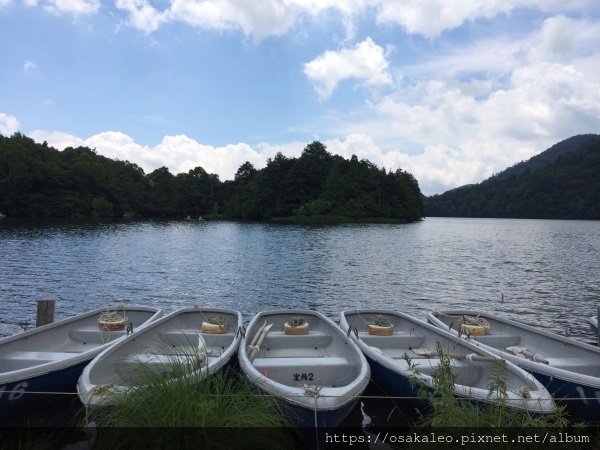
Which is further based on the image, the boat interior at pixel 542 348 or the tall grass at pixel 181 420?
the boat interior at pixel 542 348

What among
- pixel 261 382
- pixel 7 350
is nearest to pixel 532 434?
pixel 261 382

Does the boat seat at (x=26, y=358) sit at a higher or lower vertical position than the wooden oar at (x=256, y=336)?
lower

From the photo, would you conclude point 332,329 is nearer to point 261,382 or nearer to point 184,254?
point 261,382

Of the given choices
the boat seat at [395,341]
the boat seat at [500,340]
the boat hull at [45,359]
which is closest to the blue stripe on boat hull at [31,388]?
the boat hull at [45,359]

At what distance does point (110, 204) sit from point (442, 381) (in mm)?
118254

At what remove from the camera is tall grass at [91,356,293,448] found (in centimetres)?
433

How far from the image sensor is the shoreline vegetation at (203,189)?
3989 inches

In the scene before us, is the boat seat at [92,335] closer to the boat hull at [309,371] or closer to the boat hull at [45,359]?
the boat hull at [45,359]

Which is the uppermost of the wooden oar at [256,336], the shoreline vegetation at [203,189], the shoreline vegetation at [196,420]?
the shoreline vegetation at [203,189]

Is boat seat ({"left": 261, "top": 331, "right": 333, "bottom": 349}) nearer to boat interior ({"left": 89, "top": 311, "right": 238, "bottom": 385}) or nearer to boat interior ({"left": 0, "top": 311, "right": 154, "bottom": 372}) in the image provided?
boat interior ({"left": 89, "top": 311, "right": 238, "bottom": 385})

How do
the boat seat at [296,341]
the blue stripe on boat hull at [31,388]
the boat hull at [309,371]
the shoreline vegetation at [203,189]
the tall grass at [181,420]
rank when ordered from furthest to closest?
the shoreline vegetation at [203,189]
the boat seat at [296,341]
the blue stripe on boat hull at [31,388]
the boat hull at [309,371]
the tall grass at [181,420]

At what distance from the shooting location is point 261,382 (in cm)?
664

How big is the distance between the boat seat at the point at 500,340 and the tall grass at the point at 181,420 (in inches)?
279

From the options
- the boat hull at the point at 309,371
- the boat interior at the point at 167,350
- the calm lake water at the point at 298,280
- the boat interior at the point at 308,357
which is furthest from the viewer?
the calm lake water at the point at 298,280
